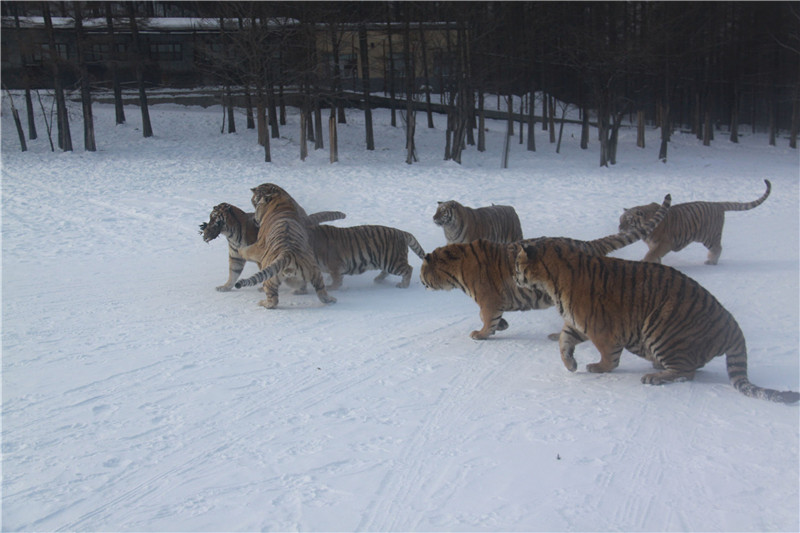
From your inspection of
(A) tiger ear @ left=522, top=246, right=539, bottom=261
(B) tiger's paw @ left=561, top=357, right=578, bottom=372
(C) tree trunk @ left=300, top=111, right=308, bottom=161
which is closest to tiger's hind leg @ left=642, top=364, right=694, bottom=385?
(B) tiger's paw @ left=561, top=357, right=578, bottom=372

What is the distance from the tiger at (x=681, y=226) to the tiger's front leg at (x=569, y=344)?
4.60 meters

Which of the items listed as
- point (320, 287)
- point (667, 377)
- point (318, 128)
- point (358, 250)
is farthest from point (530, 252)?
point (318, 128)

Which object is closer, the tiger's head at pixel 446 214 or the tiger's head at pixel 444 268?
the tiger's head at pixel 444 268

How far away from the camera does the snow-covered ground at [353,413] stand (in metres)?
3.83

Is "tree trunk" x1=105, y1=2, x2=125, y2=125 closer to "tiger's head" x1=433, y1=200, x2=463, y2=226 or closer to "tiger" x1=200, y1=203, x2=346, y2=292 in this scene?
"tiger" x1=200, y1=203, x2=346, y2=292

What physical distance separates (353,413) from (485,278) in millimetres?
2128

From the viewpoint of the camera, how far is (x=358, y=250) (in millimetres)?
9172

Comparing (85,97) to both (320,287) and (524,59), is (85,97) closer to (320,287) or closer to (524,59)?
(524,59)

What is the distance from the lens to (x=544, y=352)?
6574mm

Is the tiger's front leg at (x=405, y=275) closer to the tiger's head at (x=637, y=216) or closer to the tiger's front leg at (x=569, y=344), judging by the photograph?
the tiger's head at (x=637, y=216)

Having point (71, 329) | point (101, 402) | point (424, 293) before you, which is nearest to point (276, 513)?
point (101, 402)

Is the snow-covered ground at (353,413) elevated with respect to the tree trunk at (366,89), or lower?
lower

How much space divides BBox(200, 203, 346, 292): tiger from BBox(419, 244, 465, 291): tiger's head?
3.11 m

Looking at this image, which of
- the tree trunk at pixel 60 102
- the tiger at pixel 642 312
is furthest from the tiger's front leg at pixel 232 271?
the tree trunk at pixel 60 102
